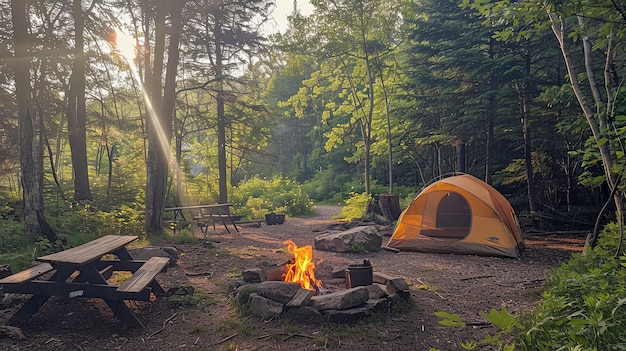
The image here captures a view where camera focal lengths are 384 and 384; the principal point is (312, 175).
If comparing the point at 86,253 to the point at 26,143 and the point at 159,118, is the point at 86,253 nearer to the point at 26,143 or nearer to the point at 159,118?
the point at 26,143

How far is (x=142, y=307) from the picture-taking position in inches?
215

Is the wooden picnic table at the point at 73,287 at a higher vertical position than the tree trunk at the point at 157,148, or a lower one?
lower

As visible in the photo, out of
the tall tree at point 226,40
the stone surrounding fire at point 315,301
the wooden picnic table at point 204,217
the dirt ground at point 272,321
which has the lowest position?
the dirt ground at point 272,321

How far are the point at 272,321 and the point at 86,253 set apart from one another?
2.65m

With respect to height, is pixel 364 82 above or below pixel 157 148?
above

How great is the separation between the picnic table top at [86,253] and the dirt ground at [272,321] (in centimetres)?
76

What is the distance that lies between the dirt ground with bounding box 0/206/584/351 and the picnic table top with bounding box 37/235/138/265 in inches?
30.0

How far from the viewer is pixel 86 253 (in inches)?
201

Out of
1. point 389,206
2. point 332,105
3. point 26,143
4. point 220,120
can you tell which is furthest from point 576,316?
point 332,105

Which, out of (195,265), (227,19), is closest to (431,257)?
(195,265)

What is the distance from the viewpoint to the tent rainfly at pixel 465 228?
9.08 meters

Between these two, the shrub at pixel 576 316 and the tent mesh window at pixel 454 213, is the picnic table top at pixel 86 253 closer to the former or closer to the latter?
the shrub at pixel 576 316

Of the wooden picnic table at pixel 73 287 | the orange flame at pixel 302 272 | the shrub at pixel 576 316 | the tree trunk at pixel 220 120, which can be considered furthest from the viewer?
the tree trunk at pixel 220 120

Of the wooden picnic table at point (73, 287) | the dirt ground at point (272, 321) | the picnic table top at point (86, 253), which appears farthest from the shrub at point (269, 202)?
the wooden picnic table at point (73, 287)
